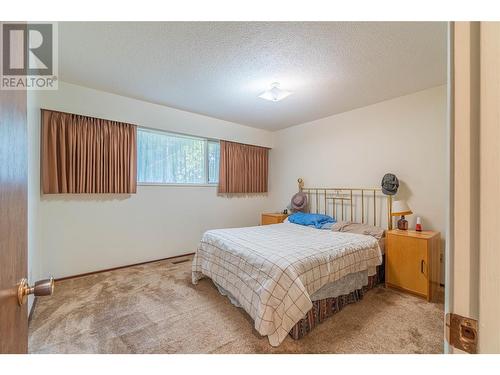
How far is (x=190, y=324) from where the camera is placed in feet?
6.30

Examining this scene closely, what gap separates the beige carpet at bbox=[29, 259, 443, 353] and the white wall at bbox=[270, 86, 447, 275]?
1.37 m

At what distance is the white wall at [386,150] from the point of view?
9.16ft

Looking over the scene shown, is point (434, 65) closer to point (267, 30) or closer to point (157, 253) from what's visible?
point (267, 30)

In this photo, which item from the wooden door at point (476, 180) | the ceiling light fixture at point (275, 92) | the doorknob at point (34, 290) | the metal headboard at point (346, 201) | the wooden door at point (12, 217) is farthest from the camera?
the metal headboard at point (346, 201)

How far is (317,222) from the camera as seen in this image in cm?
350

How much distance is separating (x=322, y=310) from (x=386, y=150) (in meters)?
2.43

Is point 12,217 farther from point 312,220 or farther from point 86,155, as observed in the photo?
point 312,220

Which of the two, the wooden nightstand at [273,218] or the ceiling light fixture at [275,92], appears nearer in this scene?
the ceiling light fixture at [275,92]

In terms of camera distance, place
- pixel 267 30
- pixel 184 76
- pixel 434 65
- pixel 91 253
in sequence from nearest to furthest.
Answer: pixel 267 30 → pixel 434 65 → pixel 184 76 → pixel 91 253

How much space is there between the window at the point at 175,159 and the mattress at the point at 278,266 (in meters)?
1.54

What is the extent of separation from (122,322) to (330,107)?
3.70 m

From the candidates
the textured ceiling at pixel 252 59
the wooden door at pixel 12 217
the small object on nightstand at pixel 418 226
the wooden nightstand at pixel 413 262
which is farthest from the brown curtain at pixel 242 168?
the wooden door at pixel 12 217

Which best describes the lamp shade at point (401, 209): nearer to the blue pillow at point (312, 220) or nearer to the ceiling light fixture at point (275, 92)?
the blue pillow at point (312, 220)
